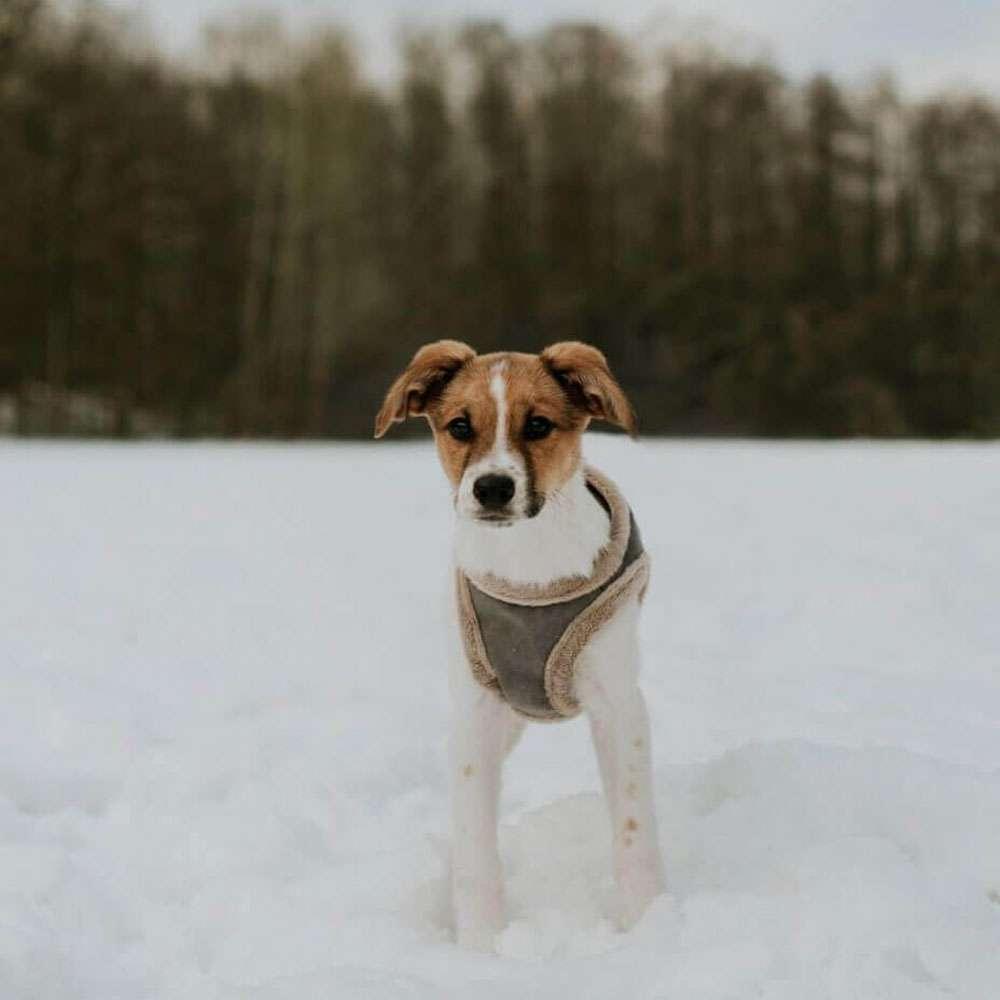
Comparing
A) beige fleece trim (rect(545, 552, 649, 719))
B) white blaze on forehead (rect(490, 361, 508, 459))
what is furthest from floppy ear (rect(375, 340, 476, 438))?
beige fleece trim (rect(545, 552, 649, 719))

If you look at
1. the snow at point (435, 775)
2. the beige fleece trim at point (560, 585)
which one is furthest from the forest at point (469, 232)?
the beige fleece trim at point (560, 585)

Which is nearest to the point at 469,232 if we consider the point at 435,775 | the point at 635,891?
the point at 435,775

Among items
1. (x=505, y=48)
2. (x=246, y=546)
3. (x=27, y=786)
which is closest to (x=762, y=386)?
(x=505, y=48)

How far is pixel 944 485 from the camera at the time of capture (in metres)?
11.6

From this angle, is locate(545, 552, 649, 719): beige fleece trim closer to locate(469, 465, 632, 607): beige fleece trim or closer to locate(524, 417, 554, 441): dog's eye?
locate(469, 465, 632, 607): beige fleece trim

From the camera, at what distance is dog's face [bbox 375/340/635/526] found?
10.3 feet

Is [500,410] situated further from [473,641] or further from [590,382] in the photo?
[473,641]

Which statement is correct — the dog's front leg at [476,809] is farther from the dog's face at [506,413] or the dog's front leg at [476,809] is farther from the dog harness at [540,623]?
the dog's face at [506,413]

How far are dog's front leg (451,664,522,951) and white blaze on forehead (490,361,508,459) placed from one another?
77 cm

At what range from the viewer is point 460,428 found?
10.7 feet

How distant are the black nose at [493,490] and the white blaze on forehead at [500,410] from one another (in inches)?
3.8

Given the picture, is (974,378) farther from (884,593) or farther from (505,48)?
(884,593)

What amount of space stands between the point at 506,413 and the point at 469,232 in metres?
25.8

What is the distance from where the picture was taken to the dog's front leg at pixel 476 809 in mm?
3506
